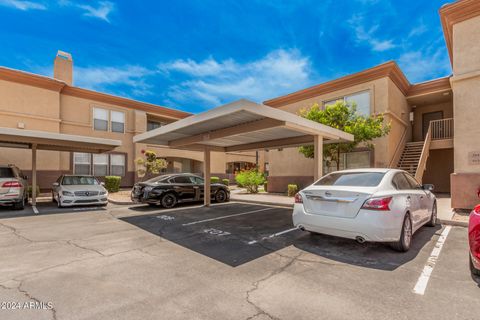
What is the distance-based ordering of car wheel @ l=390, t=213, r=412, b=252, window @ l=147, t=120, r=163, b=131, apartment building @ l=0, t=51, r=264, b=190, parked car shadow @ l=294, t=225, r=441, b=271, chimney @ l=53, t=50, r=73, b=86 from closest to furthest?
parked car shadow @ l=294, t=225, r=441, b=271 → car wheel @ l=390, t=213, r=412, b=252 → apartment building @ l=0, t=51, r=264, b=190 → chimney @ l=53, t=50, r=73, b=86 → window @ l=147, t=120, r=163, b=131

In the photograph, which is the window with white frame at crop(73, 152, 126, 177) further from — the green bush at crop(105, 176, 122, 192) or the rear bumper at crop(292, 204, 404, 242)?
the rear bumper at crop(292, 204, 404, 242)

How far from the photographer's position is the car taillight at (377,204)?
443 centimetres

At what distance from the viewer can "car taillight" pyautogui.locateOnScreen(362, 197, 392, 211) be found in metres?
4.43

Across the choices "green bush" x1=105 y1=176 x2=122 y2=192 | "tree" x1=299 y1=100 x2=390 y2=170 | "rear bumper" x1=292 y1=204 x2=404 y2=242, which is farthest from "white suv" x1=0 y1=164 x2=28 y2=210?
"tree" x1=299 y1=100 x2=390 y2=170

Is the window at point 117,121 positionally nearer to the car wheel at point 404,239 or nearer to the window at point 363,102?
the window at point 363,102

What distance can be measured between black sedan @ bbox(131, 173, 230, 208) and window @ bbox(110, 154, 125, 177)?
32.0 feet

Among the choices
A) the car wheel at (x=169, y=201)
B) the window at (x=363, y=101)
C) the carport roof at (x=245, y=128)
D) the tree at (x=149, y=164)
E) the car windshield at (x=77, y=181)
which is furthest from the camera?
the tree at (x=149, y=164)

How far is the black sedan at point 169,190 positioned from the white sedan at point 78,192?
1.52 metres

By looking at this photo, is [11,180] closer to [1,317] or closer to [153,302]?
[1,317]

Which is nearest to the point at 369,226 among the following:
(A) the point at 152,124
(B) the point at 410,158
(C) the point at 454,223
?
(C) the point at 454,223

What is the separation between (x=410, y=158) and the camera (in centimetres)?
1467

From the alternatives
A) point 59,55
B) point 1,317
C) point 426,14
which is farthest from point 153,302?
point 59,55

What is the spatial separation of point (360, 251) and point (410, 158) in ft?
40.6

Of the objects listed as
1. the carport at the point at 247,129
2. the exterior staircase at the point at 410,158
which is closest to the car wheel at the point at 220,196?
the carport at the point at 247,129
